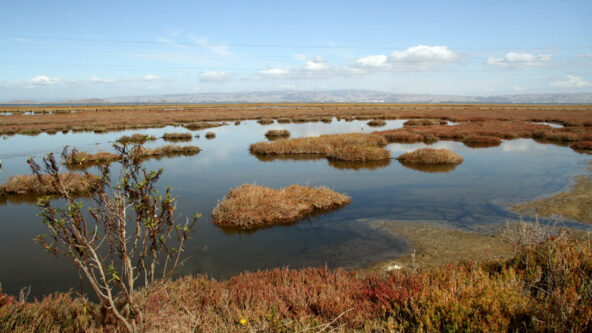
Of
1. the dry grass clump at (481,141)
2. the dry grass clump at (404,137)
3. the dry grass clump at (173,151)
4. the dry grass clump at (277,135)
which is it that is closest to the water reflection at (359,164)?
the dry grass clump at (404,137)

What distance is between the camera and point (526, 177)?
18141 millimetres

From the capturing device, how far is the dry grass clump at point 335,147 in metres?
23.8

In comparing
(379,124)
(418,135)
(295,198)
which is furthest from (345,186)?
(379,124)

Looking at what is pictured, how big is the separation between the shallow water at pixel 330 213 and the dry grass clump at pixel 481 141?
296 centimetres

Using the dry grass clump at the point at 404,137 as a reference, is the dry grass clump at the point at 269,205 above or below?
below

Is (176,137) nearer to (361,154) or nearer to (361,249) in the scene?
(361,154)

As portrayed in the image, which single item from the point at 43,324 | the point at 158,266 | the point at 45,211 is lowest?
the point at 158,266

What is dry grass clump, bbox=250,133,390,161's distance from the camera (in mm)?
23812

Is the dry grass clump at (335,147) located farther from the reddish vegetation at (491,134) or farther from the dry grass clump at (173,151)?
the reddish vegetation at (491,134)

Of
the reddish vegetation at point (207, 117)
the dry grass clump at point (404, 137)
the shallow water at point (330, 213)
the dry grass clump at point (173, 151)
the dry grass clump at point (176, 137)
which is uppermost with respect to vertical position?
the reddish vegetation at point (207, 117)

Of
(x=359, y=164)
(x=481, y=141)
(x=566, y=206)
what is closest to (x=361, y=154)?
(x=359, y=164)

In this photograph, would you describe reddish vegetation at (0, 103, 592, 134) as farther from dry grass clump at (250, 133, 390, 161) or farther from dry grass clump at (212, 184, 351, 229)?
dry grass clump at (212, 184, 351, 229)

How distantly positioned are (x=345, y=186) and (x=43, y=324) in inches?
536

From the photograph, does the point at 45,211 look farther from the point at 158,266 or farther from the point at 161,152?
the point at 161,152
